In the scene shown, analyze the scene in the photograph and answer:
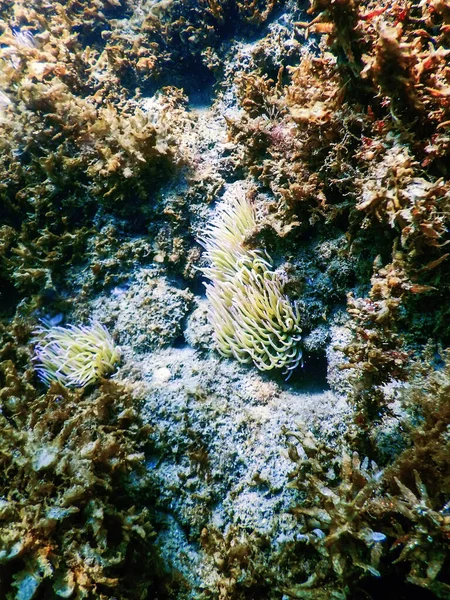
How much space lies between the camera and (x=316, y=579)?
2.10 metres

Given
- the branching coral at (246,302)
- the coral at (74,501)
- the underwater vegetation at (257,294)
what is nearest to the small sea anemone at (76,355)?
the underwater vegetation at (257,294)

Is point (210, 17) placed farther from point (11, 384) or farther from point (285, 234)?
point (11, 384)

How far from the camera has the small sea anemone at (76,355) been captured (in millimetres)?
3646

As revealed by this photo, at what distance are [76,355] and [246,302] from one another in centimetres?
200

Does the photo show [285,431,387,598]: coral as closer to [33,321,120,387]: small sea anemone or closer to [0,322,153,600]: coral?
[0,322,153,600]: coral

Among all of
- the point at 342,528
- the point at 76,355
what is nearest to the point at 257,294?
the point at 342,528

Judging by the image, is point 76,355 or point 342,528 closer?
point 342,528

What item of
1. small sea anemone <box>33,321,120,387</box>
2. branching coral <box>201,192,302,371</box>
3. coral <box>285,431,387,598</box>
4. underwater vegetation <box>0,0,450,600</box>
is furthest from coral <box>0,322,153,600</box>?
coral <box>285,431,387,598</box>

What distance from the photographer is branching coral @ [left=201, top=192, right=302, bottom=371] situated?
3123 millimetres

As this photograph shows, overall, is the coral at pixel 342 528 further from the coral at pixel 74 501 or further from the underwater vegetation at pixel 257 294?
the coral at pixel 74 501

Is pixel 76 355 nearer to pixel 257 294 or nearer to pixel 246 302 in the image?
pixel 246 302

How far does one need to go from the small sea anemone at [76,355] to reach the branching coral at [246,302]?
127 centimetres

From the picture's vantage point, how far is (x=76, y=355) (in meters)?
3.73

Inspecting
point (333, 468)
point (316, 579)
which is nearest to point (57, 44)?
point (333, 468)
